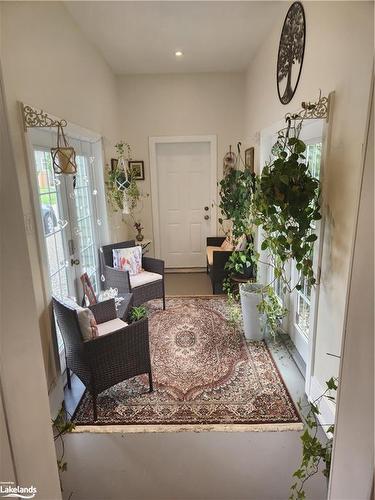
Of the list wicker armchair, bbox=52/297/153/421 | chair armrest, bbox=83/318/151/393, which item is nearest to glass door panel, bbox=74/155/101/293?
wicker armchair, bbox=52/297/153/421

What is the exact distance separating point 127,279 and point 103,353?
1313 mm

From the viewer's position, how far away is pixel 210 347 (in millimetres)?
2973

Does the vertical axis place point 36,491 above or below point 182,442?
above

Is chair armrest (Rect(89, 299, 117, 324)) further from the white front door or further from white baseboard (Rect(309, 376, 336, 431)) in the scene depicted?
the white front door

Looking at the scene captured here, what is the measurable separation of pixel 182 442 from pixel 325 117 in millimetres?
2185

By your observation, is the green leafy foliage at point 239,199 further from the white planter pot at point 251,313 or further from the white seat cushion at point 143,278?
the white seat cushion at point 143,278

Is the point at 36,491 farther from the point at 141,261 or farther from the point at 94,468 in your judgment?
the point at 141,261

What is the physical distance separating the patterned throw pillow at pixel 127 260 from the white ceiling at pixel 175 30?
226cm

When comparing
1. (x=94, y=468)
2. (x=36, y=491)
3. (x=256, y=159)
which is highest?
(x=256, y=159)

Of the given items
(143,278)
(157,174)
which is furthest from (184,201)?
(143,278)

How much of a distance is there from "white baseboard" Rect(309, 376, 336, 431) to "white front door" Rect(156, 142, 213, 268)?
3.22 meters

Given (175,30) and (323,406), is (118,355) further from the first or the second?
(175,30)

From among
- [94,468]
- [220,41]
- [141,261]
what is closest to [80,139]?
[141,261]

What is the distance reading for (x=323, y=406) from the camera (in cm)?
202
